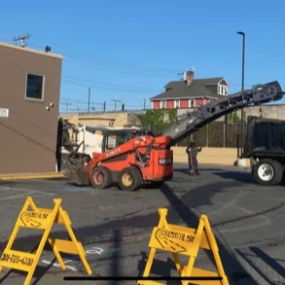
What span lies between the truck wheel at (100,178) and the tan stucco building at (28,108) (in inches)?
220

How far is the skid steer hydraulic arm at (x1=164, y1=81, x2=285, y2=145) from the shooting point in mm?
23750

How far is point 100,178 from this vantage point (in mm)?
20609

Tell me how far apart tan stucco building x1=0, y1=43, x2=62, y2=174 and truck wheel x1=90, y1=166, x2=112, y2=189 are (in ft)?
18.3

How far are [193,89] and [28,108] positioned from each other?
204 feet

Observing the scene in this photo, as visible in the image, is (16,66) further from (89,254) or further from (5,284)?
(5,284)

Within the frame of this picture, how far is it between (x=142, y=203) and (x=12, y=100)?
10856 mm

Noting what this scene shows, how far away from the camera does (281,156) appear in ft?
76.1

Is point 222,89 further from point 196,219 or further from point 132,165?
point 196,219

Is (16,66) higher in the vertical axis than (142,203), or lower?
higher

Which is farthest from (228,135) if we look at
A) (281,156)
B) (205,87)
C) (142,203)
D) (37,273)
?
(205,87)

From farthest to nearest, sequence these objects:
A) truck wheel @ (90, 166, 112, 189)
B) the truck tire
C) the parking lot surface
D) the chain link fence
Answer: the chain link fence → the truck tire → truck wheel @ (90, 166, 112, 189) → the parking lot surface

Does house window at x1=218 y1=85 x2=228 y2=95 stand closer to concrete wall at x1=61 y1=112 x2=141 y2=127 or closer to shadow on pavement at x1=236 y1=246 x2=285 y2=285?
concrete wall at x1=61 y1=112 x2=141 y2=127

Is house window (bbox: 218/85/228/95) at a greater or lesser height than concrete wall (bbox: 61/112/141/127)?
greater

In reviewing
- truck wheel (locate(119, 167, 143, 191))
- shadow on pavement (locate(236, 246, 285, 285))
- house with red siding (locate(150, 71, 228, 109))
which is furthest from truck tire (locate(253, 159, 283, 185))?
house with red siding (locate(150, 71, 228, 109))
